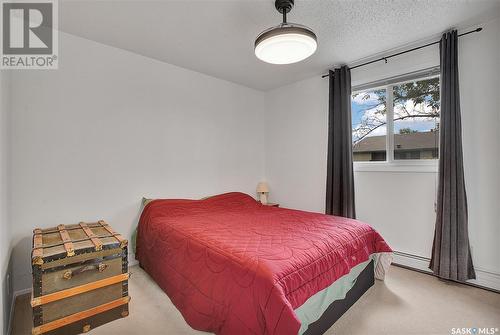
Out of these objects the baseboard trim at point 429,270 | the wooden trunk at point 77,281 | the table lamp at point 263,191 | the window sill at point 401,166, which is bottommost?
the baseboard trim at point 429,270

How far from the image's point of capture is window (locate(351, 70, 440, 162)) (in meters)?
2.69

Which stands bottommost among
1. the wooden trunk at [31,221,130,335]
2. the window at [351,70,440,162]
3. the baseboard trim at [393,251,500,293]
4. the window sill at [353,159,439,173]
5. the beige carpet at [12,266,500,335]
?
the beige carpet at [12,266,500,335]

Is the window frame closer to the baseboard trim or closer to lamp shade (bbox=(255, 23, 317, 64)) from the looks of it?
the baseboard trim

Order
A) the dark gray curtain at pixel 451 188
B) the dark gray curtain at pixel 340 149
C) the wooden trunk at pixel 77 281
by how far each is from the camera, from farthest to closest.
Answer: the dark gray curtain at pixel 340 149, the dark gray curtain at pixel 451 188, the wooden trunk at pixel 77 281

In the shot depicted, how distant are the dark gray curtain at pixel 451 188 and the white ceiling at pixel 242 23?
1.28 feet

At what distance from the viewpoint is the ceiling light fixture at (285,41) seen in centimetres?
162

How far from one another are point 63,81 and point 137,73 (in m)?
0.73

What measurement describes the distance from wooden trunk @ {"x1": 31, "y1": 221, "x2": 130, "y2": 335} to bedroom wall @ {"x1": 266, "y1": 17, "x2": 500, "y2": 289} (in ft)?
8.70

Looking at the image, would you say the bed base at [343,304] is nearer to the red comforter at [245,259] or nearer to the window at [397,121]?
the red comforter at [245,259]

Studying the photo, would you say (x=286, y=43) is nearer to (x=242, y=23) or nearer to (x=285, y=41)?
(x=285, y=41)

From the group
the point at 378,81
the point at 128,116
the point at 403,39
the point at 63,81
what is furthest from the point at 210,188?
the point at 403,39

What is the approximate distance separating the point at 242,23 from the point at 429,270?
316cm

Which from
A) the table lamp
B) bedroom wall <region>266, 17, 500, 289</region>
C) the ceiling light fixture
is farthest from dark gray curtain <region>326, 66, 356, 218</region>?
the ceiling light fixture

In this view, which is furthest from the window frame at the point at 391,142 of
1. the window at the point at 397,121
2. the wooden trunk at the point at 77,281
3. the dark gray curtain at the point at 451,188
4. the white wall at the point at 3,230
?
the white wall at the point at 3,230
